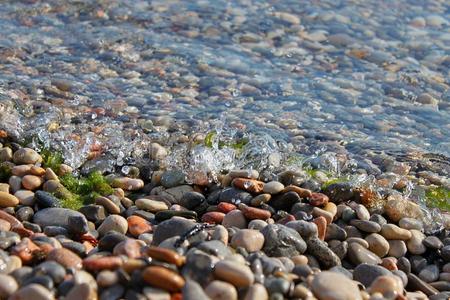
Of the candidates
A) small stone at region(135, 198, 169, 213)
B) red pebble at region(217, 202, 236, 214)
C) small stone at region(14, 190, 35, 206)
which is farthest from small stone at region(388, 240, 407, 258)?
small stone at region(14, 190, 35, 206)

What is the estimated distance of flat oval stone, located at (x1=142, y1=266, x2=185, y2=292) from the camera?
3.46 metres

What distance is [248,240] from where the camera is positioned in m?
4.33

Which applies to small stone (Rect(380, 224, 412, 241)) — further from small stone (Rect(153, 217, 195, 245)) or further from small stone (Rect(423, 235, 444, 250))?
small stone (Rect(153, 217, 195, 245))

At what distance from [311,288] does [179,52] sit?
5462 mm

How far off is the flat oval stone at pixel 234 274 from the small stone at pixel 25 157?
258cm

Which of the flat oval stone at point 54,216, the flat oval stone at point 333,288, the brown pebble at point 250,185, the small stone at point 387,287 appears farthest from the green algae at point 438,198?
the flat oval stone at point 54,216

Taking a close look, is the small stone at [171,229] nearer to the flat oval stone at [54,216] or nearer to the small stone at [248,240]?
the small stone at [248,240]

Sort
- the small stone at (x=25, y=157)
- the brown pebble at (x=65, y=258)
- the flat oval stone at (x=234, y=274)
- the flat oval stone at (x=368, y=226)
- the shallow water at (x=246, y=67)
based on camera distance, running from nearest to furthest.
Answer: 1. the flat oval stone at (x=234, y=274)
2. the brown pebble at (x=65, y=258)
3. the flat oval stone at (x=368, y=226)
4. the small stone at (x=25, y=157)
5. the shallow water at (x=246, y=67)

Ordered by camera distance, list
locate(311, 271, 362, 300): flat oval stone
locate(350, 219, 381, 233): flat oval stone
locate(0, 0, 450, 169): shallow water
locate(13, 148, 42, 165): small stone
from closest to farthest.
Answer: locate(311, 271, 362, 300): flat oval stone, locate(350, 219, 381, 233): flat oval stone, locate(13, 148, 42, 165): small stone, locate(0, 0, 450, 169): shallow water

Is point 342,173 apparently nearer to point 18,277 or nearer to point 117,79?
point 117,79

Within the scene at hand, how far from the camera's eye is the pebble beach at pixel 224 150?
385cm

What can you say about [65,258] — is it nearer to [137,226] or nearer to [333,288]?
[137,226]

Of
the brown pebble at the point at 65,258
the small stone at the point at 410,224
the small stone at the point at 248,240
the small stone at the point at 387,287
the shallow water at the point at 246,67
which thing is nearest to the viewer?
the brown pebble at the point at 65,258

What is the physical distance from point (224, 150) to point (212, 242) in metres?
2.24
